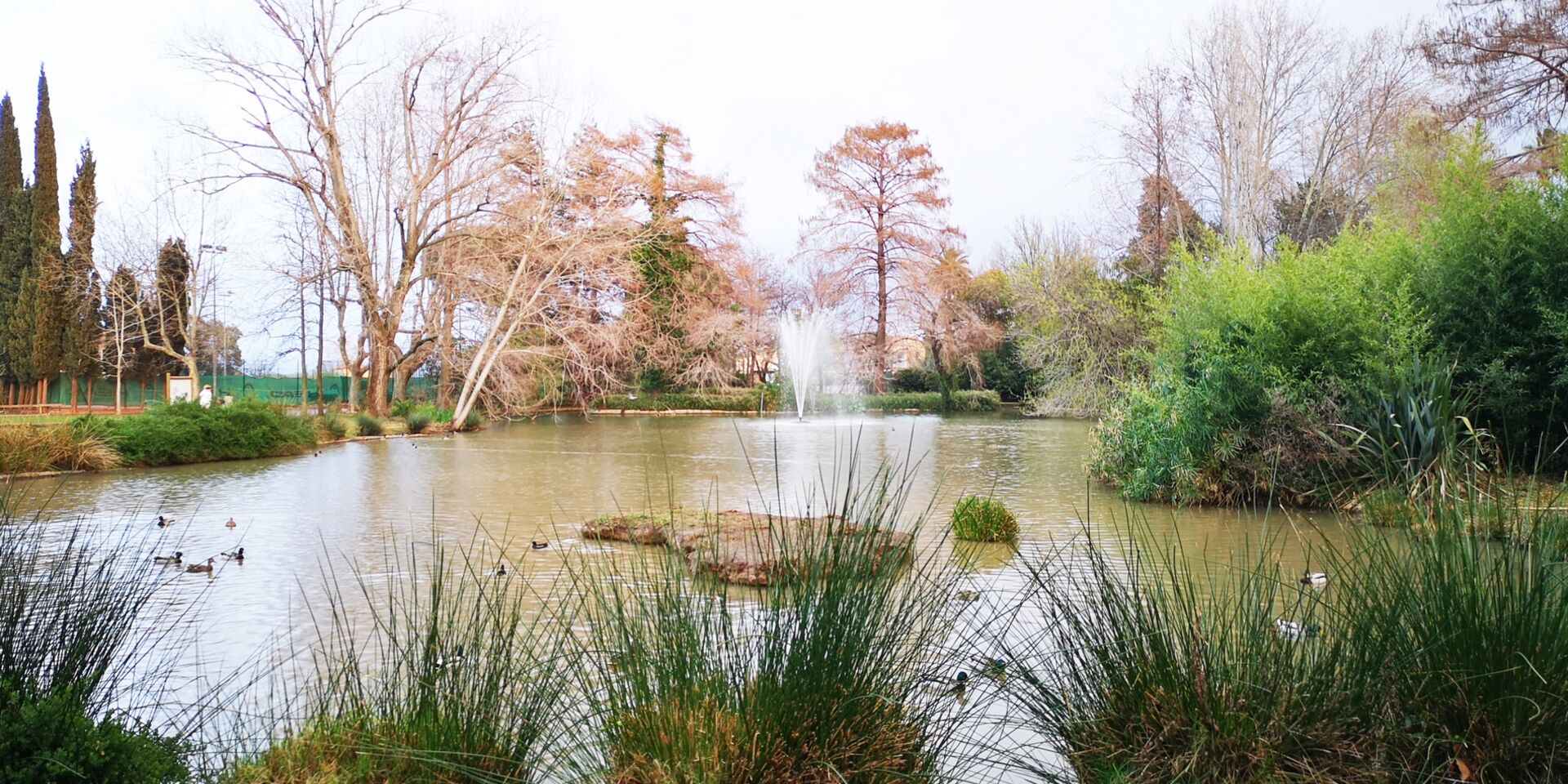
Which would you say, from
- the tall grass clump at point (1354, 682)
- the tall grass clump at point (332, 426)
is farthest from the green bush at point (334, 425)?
the tall grass clump at point (1354, 682)

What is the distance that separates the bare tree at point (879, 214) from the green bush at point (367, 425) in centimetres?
1955

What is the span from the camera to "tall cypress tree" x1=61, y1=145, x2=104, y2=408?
28.4 metres

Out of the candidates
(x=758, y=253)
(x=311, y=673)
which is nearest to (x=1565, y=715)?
(x=311, y=673)

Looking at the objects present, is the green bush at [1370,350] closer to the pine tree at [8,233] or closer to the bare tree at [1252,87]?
the bare tree at [1252,87]

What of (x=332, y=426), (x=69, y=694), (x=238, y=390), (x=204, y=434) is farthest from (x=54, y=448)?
(x=238, y=390)

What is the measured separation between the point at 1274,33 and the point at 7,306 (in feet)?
115

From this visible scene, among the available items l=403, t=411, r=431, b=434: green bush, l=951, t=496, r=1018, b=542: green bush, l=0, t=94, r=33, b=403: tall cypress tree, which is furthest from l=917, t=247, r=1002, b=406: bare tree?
l=0, t=94, r=33, b=403: tall cypress tree

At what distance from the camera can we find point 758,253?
43500 mm

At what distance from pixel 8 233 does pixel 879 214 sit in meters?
27.4

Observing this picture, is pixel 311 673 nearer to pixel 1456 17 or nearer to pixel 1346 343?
pixel 1346 343

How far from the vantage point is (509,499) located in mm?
10016

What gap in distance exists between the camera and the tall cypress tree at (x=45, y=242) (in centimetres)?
2797

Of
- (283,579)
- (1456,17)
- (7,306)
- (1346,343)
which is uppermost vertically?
(1456,17)

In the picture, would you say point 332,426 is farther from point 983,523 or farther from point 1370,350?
point 1370,350
